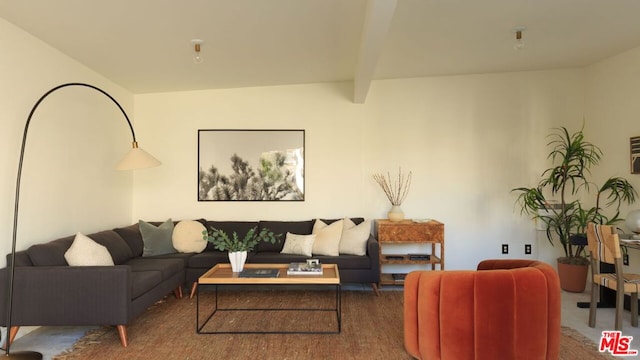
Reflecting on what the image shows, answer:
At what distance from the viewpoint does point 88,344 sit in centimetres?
291

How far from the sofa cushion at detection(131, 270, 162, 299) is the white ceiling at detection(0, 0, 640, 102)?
6.61 feet

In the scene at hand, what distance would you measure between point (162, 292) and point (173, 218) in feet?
5.48

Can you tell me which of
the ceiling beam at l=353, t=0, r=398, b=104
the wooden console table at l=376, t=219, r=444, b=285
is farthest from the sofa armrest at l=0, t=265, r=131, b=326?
the wooden console table at l=376, t=219, r=444, b=285

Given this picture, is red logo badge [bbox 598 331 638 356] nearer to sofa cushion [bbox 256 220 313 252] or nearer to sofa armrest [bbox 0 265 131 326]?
sofa cushion [bbox 256 220 313 252]

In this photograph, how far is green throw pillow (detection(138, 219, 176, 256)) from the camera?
4250 millimetres

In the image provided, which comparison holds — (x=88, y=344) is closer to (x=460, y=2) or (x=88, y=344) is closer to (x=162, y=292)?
(x=162, y=292)

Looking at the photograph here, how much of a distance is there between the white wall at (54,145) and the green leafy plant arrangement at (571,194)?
4.88m

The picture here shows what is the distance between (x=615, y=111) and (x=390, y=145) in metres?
2.54

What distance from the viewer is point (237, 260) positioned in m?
3.32

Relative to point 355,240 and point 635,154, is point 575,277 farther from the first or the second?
point 355,240

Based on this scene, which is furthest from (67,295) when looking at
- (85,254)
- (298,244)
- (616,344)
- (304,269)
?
(616,344)

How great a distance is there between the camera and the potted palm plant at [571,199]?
425cm

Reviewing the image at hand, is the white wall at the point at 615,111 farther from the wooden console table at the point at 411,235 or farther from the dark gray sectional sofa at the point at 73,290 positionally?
the dark gray sectional sofa at the point at 73,290

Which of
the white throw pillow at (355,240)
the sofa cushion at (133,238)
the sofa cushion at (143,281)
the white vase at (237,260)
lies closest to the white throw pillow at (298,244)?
the white throw pillow at (355,240)
